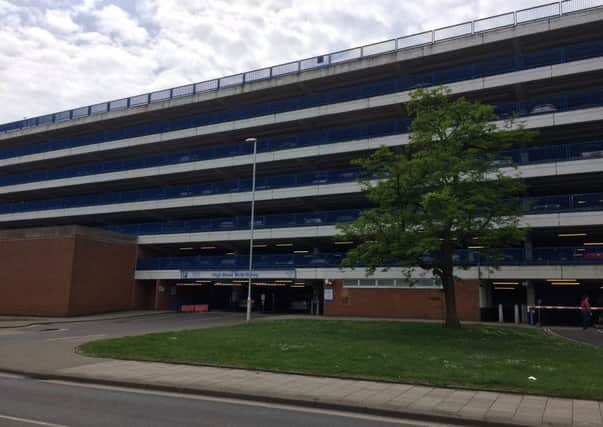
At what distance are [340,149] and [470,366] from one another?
2724cm

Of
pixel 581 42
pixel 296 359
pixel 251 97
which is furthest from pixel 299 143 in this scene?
pixel 296 359

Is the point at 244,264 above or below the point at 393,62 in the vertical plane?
below

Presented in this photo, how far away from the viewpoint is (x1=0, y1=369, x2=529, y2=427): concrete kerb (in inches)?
333

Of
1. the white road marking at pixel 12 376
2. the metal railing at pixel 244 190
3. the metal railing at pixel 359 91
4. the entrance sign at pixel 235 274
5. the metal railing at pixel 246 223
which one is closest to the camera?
the white road marking at pixel 12 376

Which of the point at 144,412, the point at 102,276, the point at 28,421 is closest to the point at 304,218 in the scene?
the point at 102,276

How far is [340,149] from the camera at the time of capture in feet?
127

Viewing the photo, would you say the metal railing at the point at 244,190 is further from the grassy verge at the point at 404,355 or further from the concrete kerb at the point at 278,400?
the concrete kerb at the point at 278,400

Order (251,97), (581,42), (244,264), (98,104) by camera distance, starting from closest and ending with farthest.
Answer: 1. (581,42)
2. (244,264)
3. (251,97)
4. (98,104)

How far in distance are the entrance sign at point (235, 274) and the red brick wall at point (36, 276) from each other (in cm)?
938

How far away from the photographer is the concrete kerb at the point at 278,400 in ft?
27.8

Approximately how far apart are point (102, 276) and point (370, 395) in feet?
112

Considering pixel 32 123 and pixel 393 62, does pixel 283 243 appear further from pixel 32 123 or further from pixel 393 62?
pixel 32 123

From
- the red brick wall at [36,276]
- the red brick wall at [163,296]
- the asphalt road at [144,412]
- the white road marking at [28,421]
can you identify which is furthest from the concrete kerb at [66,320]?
the white road marking at [28,421]

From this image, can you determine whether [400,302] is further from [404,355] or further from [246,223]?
[404,355]
